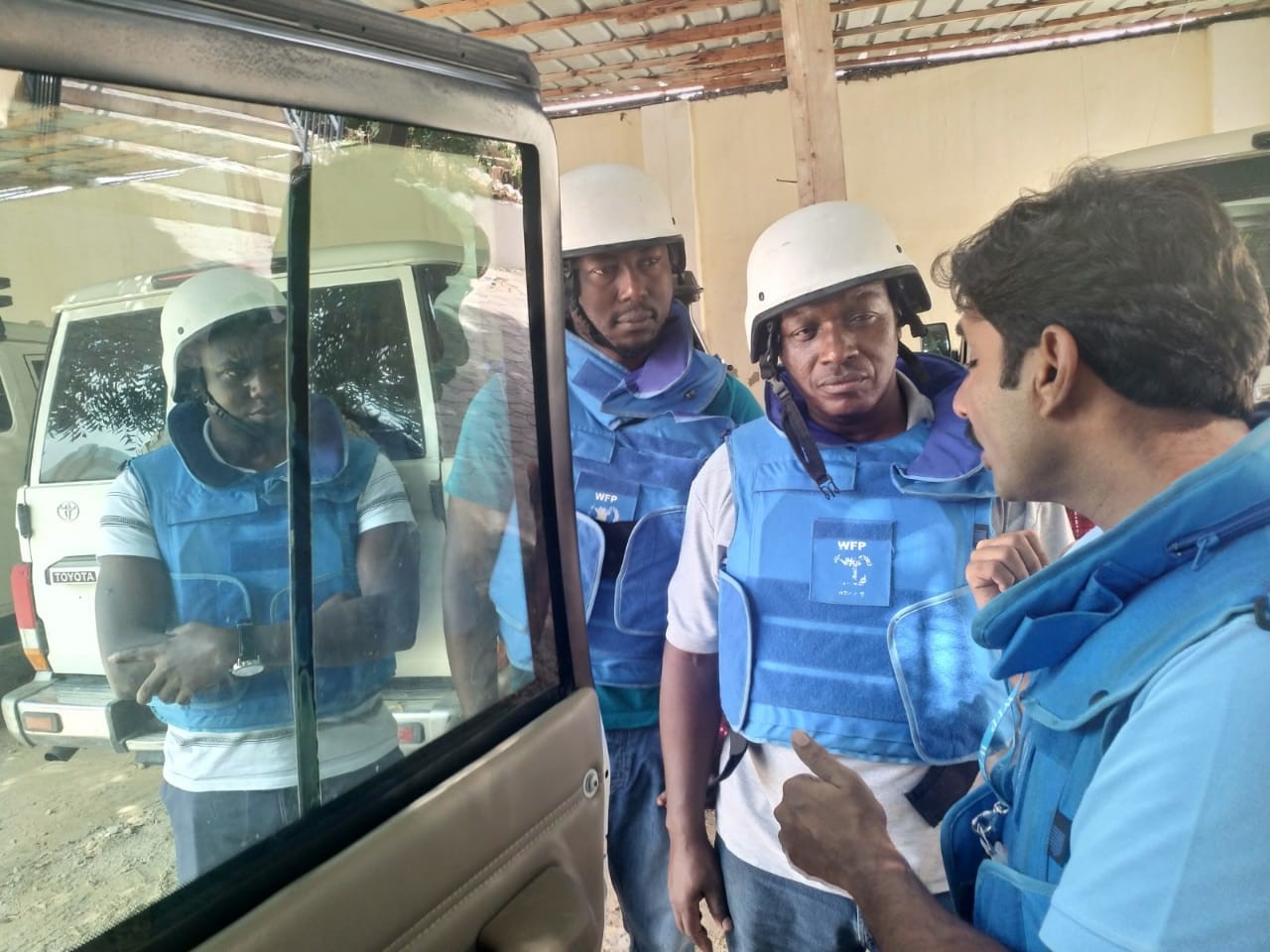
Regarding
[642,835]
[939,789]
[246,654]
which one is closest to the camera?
[246,654]

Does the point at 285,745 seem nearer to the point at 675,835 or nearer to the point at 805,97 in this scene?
the point at 675,835

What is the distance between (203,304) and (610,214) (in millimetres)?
1392

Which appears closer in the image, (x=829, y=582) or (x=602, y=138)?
(x=829, y=582)

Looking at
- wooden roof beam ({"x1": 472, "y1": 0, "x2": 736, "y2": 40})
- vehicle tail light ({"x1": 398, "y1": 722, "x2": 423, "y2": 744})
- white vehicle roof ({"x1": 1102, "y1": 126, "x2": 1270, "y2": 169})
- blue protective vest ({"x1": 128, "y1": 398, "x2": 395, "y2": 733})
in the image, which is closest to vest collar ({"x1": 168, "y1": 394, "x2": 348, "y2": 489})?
blue protective vest ({"x1": 128, "y1": 398, "x2": 395, "y2": 733})

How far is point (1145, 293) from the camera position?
0.98 m

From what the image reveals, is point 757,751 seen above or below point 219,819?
below

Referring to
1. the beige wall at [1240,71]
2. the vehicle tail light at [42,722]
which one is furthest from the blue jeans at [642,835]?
the beige wall at [1240,71]

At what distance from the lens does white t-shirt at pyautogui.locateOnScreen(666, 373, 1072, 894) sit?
154 cm

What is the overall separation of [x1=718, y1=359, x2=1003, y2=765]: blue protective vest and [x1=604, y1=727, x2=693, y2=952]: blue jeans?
18.0 inches

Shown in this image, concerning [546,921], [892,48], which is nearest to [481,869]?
[546,921]

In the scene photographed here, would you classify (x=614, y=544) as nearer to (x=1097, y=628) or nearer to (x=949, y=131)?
(x=1097, y=628)

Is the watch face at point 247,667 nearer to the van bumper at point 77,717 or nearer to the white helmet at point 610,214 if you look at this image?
the van bumper at point 77,717

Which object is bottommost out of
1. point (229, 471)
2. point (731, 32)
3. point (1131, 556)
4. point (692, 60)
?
point (1131, 556)

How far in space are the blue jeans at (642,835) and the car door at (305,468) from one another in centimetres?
75
